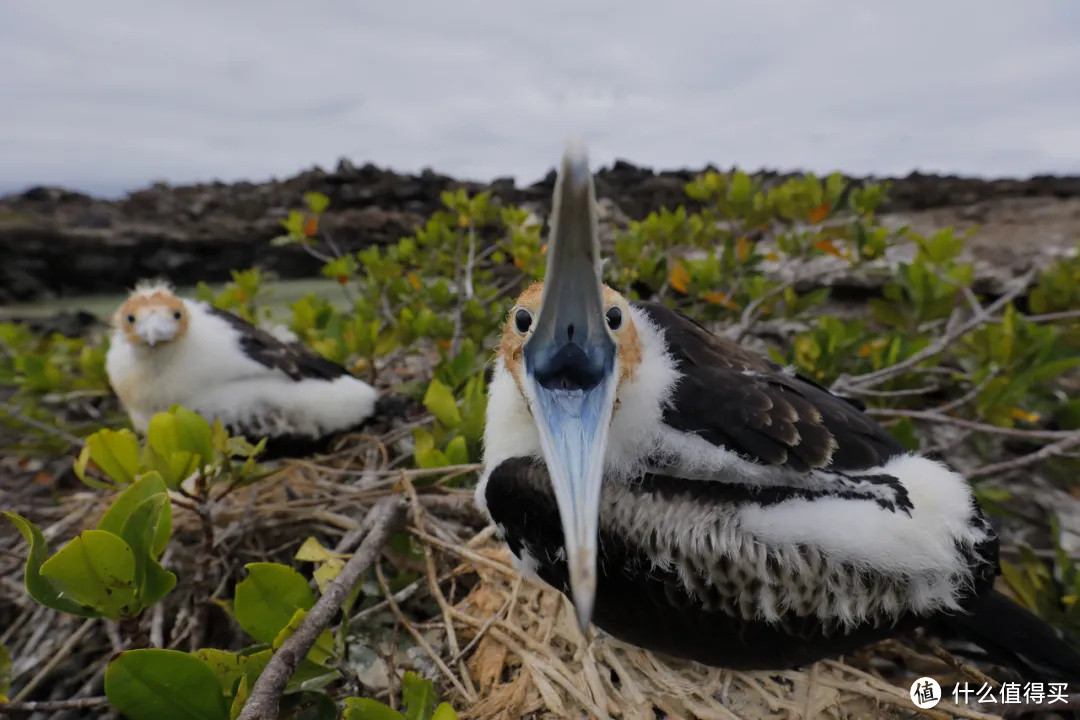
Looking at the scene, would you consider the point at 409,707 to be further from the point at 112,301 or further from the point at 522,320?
the point at 112,301

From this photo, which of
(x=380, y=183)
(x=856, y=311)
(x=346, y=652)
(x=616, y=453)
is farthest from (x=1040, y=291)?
(x=380, y=183)

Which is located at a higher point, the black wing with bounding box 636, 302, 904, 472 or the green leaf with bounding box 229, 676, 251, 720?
the black wing with bounding box 636, 302, 904, 472

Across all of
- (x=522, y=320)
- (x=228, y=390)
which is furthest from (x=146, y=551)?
(x=228, y=390)

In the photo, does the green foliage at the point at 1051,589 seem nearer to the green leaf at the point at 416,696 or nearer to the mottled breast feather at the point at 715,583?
the mottled breast feather at the point at 715,583

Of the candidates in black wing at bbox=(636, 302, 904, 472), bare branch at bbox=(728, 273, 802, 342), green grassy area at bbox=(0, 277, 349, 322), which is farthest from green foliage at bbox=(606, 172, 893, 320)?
green grassy area at bbox=(0, 277, 349, 322)

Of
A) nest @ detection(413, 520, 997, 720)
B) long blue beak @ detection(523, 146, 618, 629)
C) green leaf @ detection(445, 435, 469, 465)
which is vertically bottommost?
nest @ detection(413, 520, 997, 720)

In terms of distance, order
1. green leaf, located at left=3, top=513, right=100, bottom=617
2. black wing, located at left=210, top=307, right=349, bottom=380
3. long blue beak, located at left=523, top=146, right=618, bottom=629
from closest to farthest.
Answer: long blue beak, located at left=523, top=146, right=618, bottom=629
green leaf, located at left=3, top=513, right=100, bottom=617
black wing, located at left=210, top=307, right=349, bottom=380

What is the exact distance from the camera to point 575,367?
601mm

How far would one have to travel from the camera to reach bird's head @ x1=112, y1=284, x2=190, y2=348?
4.92ft

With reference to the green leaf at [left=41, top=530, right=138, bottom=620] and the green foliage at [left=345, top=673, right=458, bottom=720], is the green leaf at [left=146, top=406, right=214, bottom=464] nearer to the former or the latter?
the green leaf at [left=41, top=530, right=138, bottom=620]

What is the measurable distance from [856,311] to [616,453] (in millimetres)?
2176

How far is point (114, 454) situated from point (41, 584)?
289mm

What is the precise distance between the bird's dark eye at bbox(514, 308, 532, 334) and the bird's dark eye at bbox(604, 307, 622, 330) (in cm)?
9

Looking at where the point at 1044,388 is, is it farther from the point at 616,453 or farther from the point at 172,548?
the point at 172,548
